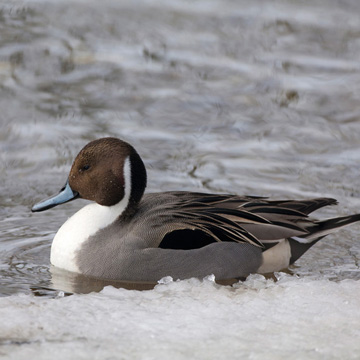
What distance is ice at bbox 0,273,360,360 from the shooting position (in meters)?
4.54

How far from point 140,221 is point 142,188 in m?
0.29

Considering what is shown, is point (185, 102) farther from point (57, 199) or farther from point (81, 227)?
point (81, 227)

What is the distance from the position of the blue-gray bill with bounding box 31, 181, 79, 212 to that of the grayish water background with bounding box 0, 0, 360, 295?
1.37 feet

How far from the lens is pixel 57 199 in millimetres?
6492

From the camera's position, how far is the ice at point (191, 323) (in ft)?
14.9

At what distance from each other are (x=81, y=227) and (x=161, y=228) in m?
0.60

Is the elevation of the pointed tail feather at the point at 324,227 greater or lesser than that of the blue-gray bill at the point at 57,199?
lesser

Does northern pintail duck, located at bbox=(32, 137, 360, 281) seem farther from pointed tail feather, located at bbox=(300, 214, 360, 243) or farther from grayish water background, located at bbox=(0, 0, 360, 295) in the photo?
grayish water background, located at bbox=(0, 0, 360, 295)

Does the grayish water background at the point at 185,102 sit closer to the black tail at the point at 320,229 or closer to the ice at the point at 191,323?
the black tail at the point at 320,229

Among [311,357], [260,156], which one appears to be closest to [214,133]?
[260,156]

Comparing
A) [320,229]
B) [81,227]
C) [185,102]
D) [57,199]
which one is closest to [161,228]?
[81,227]

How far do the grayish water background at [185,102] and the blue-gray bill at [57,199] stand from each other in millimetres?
419

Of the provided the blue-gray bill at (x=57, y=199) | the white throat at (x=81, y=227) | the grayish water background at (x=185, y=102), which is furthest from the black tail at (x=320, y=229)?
the blue-gray bill at (x=57, y=199)

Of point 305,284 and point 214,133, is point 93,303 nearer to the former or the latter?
point 305,284
